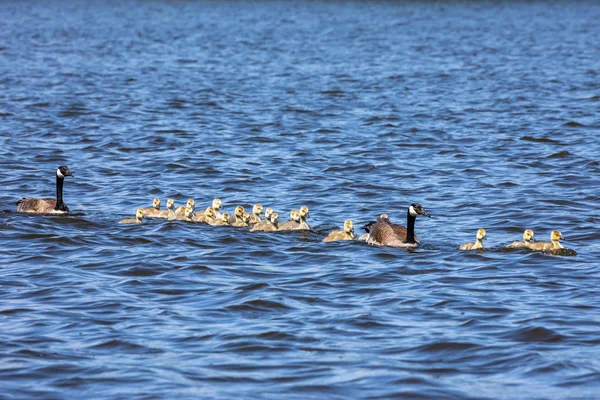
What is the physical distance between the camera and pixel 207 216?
17.3m

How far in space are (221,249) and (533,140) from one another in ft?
40.4

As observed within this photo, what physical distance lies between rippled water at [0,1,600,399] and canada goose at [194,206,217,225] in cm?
28

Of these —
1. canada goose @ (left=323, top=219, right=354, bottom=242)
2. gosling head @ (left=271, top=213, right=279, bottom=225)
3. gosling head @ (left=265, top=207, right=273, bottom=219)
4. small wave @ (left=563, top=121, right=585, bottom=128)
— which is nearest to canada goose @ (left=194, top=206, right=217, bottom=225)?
gosling head @ (left=265, top=207, right=273, bottom=219)

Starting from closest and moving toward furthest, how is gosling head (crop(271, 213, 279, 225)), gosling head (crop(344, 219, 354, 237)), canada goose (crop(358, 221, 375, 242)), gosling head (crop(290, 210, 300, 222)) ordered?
gosling head (crop(344, 219, 354, 237)), canada goose (crop(358, 221, 375, 242)), gosling head (crop(271, 213, 279, 225)), gosling head (crop(290, 210, 300, 222))

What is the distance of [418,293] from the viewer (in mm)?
13570

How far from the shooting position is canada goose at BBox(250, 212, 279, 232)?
16.8 m

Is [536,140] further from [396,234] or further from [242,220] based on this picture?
[242,220]

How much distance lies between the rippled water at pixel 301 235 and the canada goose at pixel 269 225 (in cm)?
23

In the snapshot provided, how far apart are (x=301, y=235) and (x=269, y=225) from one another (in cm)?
55

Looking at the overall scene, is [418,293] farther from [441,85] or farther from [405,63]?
[405,63]

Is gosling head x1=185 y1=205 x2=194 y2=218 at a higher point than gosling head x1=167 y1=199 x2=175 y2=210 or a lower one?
lower

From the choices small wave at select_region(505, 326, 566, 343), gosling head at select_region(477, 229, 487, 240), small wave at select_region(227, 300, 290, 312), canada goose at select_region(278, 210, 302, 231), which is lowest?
small wave at select_region(505, 326, 566, 343)

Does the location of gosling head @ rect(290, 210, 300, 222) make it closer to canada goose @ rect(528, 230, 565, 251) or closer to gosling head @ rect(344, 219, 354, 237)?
gosling head @ rect(344, 219, 354, 237)

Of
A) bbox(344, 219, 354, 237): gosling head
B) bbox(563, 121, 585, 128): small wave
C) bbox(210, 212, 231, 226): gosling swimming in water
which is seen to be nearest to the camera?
bbox(344, 219, 354, 237): gosling head
